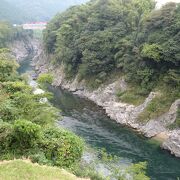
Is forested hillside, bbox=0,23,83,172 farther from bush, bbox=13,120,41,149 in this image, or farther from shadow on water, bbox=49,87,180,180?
shadow on water, bbox=49,87,180,180

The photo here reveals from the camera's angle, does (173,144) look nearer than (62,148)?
No

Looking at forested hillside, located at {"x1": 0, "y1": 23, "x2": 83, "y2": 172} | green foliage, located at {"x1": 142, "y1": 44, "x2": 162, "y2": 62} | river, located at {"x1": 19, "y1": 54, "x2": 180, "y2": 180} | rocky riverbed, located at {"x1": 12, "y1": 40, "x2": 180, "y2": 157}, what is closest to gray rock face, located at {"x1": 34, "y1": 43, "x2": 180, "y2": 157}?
rocky riverbed, located at {"x1": 12, "y1": 40, "x2": 180, "y2": 157}

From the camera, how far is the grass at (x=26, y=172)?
16.0m

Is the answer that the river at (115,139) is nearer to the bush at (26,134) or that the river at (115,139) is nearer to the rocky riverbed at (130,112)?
the rocky riverbed at (130,112)

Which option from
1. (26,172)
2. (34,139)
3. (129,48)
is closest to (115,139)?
(129,48)

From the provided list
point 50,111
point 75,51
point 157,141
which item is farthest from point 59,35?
point 50,111

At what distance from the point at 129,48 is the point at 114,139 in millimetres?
18157

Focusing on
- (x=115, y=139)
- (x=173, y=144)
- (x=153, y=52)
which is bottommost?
(x=115, y=139)

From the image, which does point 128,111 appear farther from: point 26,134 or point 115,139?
point 26,134

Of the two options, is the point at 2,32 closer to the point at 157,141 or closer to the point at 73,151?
the point at 157,141

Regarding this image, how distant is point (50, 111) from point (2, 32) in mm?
81406

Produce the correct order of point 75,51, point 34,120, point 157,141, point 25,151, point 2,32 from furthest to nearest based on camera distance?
1. point 2,32
2. point 75,51
3. point 157,141
4. point 34,120
5. point 25,151

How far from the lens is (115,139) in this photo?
4009cm

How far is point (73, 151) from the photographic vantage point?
73.2 ft
